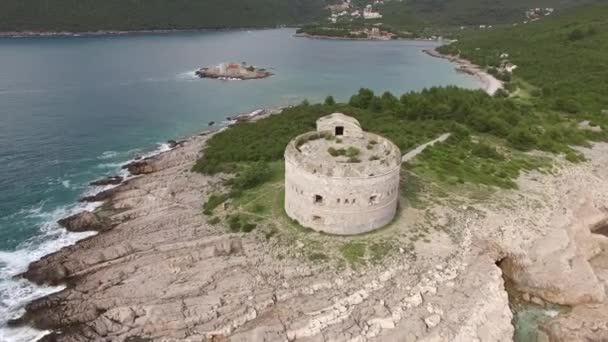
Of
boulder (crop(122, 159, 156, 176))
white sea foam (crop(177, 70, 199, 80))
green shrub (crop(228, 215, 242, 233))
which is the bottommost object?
boulder (crop(122, 159, 156, 176))

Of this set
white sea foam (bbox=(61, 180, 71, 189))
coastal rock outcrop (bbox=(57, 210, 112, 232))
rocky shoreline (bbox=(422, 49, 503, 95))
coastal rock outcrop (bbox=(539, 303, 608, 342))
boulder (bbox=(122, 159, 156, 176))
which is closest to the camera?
coastal rock outcrop (bbox=(539, 303, 608, 342))

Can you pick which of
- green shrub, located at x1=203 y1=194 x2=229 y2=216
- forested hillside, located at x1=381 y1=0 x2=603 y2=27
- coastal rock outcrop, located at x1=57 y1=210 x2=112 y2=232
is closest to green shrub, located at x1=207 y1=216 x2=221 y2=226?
green shrub, located at x1=203 y1=194 x2=229 y2=216

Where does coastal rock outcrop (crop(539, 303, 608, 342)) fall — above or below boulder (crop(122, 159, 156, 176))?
below

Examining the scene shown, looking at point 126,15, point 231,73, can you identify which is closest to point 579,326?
point 231,73

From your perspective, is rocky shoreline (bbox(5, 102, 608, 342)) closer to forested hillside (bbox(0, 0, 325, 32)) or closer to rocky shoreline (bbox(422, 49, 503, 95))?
rocky shoreline (bbox(422, 49, 503, 95))

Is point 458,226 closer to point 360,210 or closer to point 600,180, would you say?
point 360,210

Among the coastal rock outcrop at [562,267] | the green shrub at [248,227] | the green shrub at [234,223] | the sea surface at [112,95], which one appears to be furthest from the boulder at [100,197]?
the coastal rock outcrop at [562,267]

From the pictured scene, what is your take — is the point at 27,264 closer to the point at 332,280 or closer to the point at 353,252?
the point at 332,280
